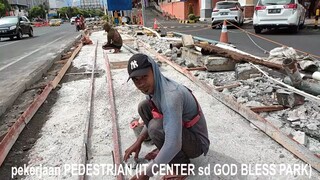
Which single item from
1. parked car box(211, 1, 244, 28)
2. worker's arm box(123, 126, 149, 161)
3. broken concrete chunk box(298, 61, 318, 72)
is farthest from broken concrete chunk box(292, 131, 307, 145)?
parked car box(211, 1, 244, 28)

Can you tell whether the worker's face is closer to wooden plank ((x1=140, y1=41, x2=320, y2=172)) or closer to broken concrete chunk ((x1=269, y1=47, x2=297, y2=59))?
wooden plank ((x1=140, y1=41, x2=320, y2=172))

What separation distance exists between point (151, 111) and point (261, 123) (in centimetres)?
162

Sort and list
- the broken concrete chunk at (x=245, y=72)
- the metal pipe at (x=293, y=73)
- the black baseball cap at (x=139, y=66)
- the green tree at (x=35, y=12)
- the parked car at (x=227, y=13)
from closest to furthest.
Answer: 1. the black baseball cap at (x=139, y=66)
2. the metal pipe at (x=293, y=73)
3. the broken concrete chunk at (x=245, y=72)
4. the parked car at (x=227, y=13)
5. the green tree at (x=35, y=12)

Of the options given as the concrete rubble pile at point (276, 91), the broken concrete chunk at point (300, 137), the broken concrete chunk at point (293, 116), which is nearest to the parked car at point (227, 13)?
the concrete rubble pile at point (276, 91)

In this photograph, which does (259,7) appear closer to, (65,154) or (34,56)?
(34,56)

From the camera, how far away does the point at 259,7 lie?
44.8 ft

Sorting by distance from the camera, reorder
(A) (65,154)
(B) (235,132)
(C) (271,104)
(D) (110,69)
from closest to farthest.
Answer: (A) (65,154) < (B) (235,132) < (C) (271,104) < (D) (110,69)

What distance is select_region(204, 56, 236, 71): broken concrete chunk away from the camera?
269 inches

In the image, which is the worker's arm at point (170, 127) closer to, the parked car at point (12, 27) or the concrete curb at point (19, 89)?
the concrete curb at point (19, 89)

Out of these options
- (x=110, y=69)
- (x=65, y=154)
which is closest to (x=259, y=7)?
(x=110, y=69)

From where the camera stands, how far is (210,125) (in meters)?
4.23

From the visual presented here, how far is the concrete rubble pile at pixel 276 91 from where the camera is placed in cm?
383

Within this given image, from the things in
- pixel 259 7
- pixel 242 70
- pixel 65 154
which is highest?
pixel 259 7

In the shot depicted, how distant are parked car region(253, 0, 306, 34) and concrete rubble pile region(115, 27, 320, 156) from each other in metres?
7.03
